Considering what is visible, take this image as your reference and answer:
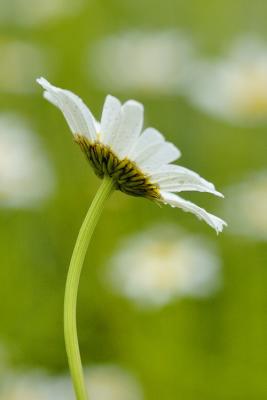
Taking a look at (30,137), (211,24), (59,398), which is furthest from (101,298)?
(211,24)

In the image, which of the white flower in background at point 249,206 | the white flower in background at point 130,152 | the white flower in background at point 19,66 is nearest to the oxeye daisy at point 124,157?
the white flower in background at point 130,152

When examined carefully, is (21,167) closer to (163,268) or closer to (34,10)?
(163,268)

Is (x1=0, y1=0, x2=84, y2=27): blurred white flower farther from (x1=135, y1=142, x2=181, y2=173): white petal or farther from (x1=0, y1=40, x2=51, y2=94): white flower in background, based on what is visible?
(x1=135, y1=142, x2=181, y2=173): white petal

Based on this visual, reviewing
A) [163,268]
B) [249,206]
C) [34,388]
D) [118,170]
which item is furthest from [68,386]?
[118,170]

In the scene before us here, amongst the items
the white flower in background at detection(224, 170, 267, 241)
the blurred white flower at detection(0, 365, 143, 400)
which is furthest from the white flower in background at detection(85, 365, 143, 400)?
the white flower in background at detection(224, 170, 267, 241)

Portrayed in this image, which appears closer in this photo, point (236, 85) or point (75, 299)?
point (75, 299)

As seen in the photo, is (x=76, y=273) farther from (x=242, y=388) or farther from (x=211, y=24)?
(x=211, y=24)
